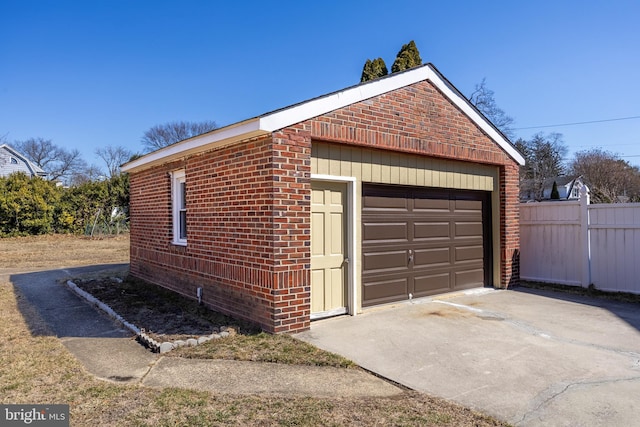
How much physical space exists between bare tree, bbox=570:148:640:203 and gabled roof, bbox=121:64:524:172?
30.4 metres

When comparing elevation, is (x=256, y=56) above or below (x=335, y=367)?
above

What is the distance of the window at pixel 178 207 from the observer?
323 inches

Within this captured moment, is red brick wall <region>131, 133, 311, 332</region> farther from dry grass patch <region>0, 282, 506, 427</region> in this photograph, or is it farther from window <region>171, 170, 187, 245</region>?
dry grass patch <region>0, 282, 506, 427</region>

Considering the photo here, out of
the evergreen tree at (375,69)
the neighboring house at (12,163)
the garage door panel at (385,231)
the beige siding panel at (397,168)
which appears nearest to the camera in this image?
the beige siding panel at (397,168)

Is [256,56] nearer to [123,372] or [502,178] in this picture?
[502,178]

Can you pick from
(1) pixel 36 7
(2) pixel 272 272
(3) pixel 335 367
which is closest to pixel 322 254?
(2) pixel 272 272

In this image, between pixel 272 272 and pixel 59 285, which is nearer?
pixel 272 272

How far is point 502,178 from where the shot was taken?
28.9 feet

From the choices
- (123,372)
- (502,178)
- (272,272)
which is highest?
(502,178)

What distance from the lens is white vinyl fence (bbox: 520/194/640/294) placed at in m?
7.96

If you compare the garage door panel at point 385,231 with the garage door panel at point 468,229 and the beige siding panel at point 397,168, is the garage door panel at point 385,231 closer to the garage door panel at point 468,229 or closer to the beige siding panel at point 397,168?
the beige siding panel at point 397,168

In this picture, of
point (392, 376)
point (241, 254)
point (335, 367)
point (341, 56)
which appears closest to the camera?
point (392, 376)

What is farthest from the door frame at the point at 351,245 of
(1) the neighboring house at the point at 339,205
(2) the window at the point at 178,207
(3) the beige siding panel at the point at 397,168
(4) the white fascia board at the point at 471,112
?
(2) the window at the point at 178,207

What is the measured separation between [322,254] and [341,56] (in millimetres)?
Result: 8554
